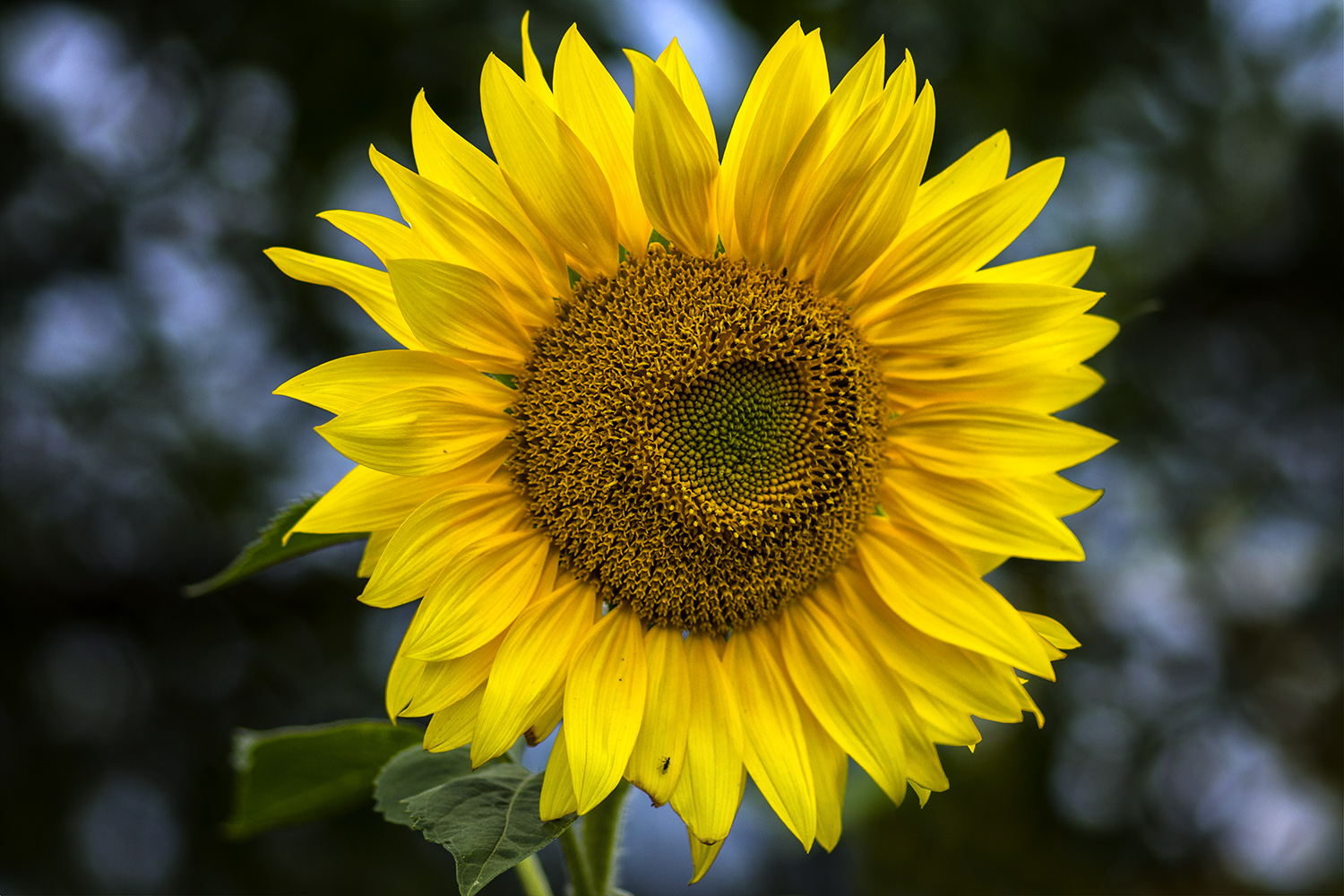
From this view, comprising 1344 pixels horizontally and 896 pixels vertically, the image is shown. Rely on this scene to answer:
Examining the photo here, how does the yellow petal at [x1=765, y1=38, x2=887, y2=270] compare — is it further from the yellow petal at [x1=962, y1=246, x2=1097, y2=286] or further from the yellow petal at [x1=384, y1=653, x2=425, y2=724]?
the yellow petal at [x1=384, y1=653, x2=425, y2=724]

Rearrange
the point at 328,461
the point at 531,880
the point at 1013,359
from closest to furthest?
the point at 1013,359 < the point at 531,880 < the point at 328,461

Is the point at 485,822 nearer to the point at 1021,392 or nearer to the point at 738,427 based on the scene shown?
the point at 738,427

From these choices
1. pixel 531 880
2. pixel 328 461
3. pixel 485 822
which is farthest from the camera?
pixel 328 461

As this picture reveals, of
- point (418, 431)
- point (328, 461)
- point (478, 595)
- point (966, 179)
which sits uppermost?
point (966, 179)

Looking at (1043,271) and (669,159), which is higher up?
(1043,271)

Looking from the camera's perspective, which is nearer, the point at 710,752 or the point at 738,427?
the point at 710,752

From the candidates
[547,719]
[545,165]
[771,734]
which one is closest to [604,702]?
[547,719]

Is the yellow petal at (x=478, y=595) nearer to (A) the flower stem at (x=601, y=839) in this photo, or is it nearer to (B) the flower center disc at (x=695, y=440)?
(B) the flower center disc at (x=695, y=440)
